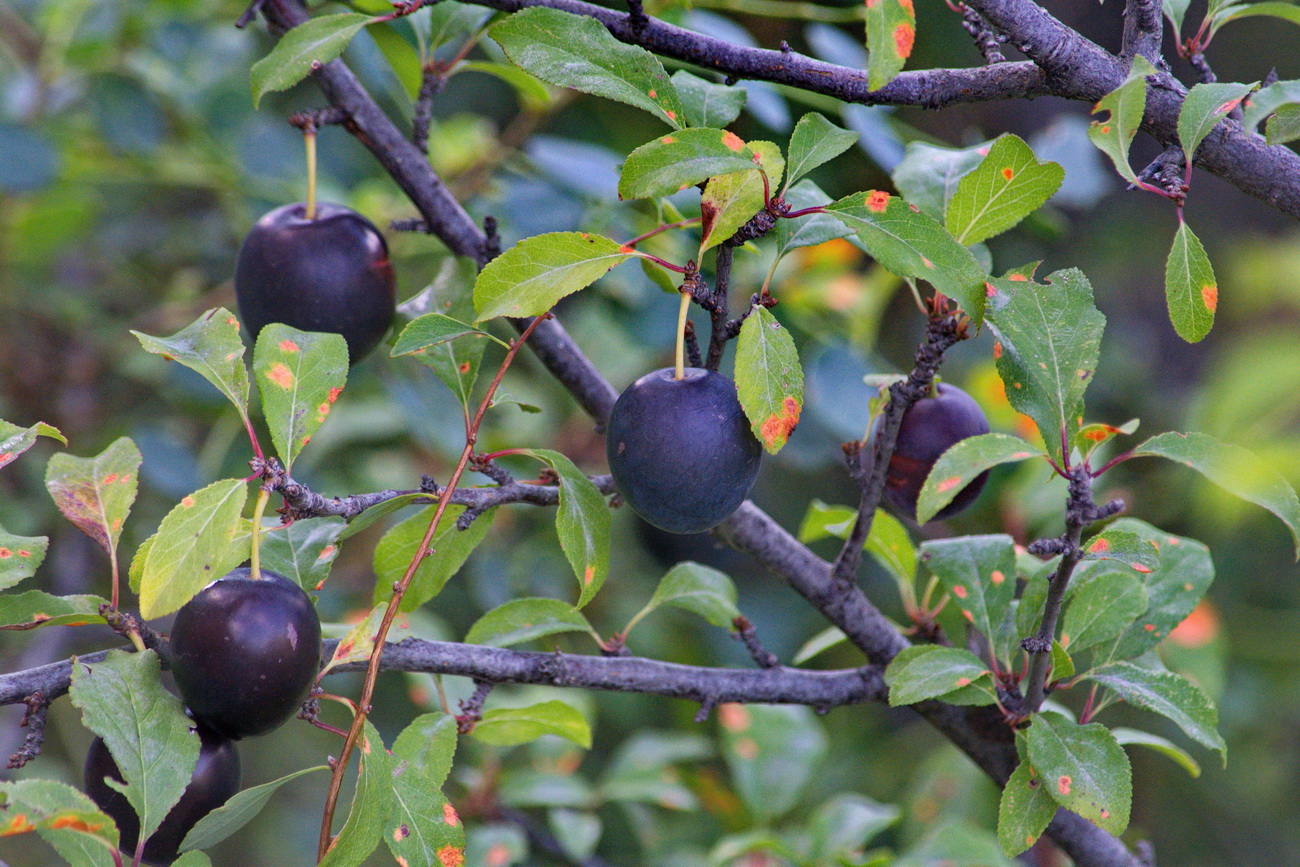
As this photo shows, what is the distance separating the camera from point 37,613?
672 mm

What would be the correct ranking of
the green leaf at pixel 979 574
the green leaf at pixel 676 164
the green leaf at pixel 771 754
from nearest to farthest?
1. the green leaf at pixel 676 164
2. the green leaf at pixel 979 574
3. the green leaf at pixel 771 754

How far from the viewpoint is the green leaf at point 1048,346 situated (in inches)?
25.5

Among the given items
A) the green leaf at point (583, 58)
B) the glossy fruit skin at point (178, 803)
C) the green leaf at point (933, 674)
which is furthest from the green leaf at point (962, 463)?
the glossy fruit skin at point (178, 803)

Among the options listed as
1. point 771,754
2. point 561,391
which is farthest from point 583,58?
point 561,391

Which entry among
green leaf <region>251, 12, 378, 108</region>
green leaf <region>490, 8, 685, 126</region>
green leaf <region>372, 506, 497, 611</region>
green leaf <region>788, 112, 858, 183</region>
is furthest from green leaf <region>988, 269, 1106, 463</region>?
green leaf <region>251, 12, 378, 108</region>

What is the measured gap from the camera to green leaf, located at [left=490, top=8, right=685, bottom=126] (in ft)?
1.99

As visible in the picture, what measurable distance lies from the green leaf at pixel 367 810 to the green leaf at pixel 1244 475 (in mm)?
Result: 509

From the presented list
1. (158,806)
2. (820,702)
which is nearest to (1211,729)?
(820,702)

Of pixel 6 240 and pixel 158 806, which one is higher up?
pixel 158 806

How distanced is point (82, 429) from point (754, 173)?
4.67 ft

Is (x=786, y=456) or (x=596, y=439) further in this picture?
(x=596, y=439)

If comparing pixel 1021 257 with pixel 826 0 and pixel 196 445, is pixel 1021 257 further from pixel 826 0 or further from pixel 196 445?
pixel 196 445

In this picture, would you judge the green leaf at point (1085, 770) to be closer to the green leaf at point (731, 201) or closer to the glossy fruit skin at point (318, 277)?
the green leaf at point (731, 201)

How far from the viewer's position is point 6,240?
66.5 inches
